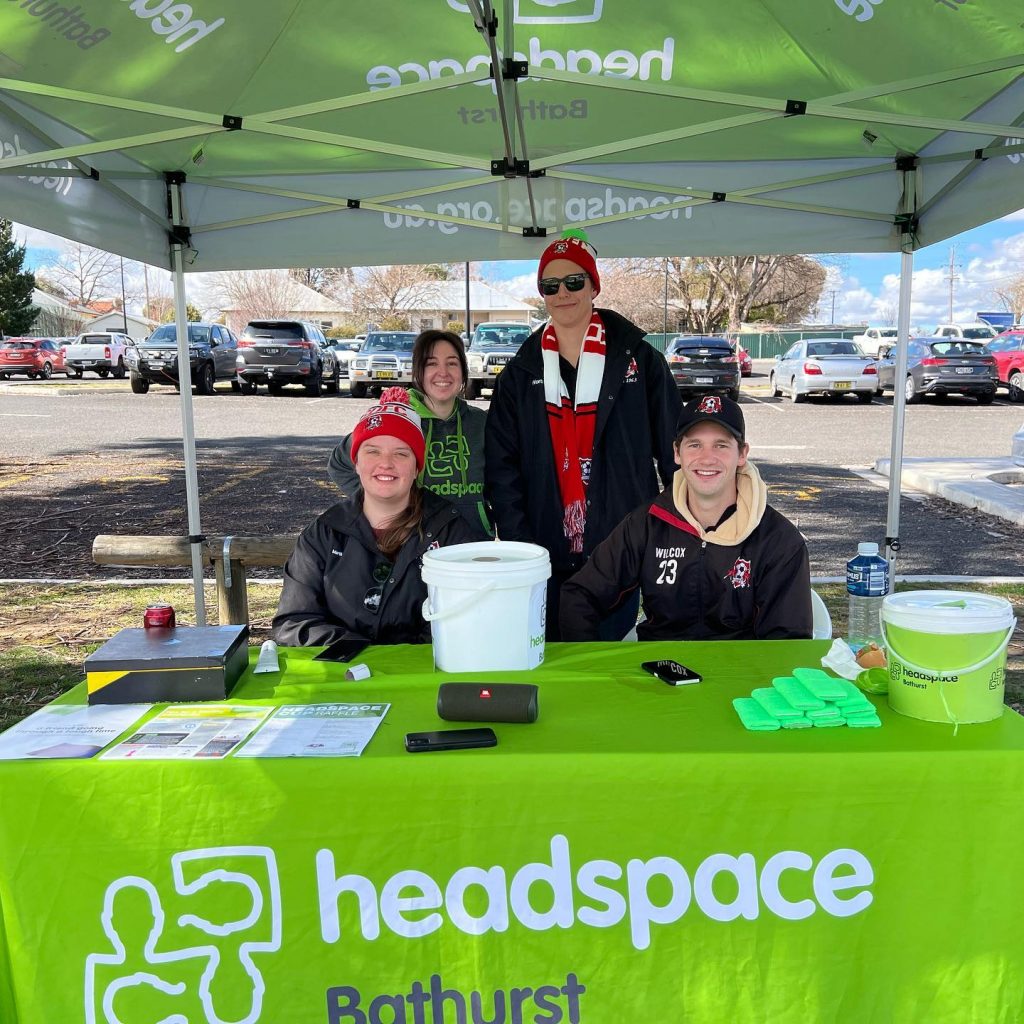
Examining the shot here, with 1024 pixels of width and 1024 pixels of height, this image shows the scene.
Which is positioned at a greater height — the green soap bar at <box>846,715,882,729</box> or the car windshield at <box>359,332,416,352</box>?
the car windshield at <box>359,332,416,352</box>

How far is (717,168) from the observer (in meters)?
4.20

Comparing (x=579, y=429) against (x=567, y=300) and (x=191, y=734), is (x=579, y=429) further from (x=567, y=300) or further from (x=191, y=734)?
(x=191, y=734)

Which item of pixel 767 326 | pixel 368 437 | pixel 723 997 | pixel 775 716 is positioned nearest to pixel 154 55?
pixel 368 437

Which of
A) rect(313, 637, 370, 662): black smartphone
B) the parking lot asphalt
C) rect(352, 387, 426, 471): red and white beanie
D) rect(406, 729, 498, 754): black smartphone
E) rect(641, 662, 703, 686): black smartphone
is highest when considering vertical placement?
rect(352, 387, 426, 471): red and white beanie

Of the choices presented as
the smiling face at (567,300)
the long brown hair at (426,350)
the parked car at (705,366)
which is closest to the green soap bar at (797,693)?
the smiling face at (567,300)

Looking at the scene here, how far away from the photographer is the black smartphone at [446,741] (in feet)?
5.23

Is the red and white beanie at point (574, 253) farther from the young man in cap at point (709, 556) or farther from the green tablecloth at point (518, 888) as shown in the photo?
the green tablecloth at point (518, 888)

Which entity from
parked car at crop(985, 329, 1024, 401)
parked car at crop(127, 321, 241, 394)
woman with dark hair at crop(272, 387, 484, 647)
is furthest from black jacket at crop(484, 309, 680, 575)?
parked car at crop(127, 321, 241, 394)

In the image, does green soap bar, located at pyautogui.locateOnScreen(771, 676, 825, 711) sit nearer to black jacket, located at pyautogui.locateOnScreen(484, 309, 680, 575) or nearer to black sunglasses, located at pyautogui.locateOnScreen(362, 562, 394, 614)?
black sunglasses, located at pyautogui.locateOnScreen(362, 562, 394, 614)

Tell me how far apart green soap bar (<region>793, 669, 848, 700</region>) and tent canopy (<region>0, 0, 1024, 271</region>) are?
199 centimetres

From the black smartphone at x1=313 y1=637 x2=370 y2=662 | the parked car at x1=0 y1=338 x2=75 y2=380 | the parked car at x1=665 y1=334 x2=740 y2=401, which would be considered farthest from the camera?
the parked car at x1=0 y1=338 x2=75 y2=380

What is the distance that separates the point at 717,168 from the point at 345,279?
56.2 meters

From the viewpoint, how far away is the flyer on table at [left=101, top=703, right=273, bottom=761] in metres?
1.59

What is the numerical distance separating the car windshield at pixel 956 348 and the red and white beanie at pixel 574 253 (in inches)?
677
